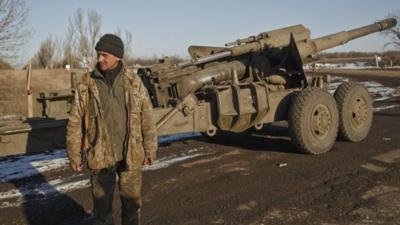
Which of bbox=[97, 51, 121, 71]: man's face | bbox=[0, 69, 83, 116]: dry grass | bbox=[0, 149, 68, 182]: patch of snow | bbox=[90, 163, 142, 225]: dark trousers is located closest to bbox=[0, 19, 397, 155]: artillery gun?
bbox=[0, 149, 68, 182]: patch of snow

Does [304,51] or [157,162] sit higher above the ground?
[304,51]

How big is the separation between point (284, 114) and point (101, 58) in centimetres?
514

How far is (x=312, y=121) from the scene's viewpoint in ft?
27.9

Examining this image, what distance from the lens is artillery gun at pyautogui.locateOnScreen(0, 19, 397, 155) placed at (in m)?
7.85

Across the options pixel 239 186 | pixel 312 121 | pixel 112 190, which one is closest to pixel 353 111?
pixel 312 121

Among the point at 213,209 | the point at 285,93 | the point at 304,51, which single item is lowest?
the point at 213,209

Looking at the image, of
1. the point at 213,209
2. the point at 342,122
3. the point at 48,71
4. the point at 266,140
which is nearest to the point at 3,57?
the point at 48,71

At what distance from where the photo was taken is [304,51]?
9.54m

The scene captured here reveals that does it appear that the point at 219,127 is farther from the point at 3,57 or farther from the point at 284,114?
the point at 3,57

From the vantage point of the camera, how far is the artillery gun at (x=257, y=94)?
7.85 metres

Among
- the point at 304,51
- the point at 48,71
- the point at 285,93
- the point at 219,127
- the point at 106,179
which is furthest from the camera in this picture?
the point at 48,71

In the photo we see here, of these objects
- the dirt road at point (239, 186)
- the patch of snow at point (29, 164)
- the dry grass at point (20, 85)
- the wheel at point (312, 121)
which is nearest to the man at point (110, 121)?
the dirt road at point (239, 186)

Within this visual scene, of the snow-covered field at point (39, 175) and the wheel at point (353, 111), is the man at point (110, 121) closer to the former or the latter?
the snow-covered field at point (39, 175)

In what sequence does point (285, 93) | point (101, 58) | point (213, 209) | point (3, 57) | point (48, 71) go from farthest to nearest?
point (48, 71)
point (3, 57)
point (285, 93)
point (213, 209)
point (101, 58)
